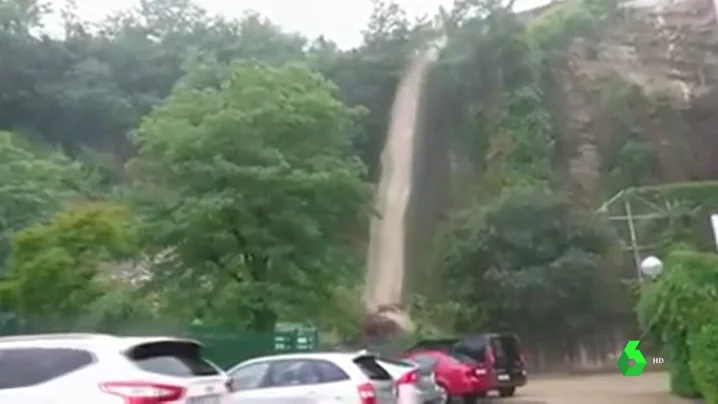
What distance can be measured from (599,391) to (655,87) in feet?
108

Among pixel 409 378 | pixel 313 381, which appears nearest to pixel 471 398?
pixel 409 378

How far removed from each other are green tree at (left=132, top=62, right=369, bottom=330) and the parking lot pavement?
6060 mm

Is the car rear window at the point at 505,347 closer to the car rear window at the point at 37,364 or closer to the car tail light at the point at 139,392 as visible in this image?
the car rear window at the point at 37,364

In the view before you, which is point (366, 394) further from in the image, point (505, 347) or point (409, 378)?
point (505, 347)

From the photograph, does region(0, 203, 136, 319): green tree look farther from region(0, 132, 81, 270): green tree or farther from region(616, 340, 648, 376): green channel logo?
region(616, 340, 648, 376): green channel logo

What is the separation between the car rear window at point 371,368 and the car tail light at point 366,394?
0.43 m

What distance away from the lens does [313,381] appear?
14.8m

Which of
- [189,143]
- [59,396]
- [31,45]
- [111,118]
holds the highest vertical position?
[31,45]

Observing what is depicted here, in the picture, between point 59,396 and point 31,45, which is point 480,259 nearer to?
point 59,396

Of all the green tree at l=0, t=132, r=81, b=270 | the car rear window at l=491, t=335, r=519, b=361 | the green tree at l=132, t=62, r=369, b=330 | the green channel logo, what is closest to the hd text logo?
the green channel logo

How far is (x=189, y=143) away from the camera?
29328 mm

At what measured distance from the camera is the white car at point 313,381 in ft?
47.6

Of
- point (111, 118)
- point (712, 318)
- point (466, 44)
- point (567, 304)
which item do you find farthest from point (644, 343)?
point (111, 118)

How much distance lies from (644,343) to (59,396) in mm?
30883
